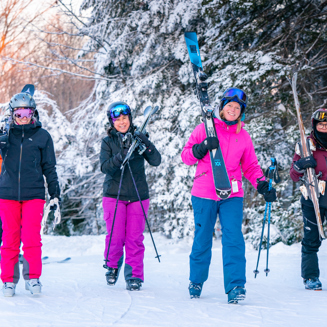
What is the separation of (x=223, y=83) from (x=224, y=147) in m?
4.47

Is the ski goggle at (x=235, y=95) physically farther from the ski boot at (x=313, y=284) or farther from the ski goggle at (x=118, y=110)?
the ski boot at (x=313, y=284)

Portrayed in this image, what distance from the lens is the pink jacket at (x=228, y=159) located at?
395 centimetres

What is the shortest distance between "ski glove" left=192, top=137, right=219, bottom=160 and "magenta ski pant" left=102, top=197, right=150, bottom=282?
98 cm

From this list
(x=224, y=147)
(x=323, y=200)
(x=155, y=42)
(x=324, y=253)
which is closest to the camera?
(x=224, y=147)

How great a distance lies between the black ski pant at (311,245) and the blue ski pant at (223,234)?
3.44 ft

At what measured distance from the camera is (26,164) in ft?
13.2

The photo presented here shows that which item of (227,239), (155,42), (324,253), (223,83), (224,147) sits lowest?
(324,253)

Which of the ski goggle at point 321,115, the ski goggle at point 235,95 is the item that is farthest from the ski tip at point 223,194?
the ski goggle at point 321,115

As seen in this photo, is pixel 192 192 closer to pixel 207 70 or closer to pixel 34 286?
pixel 34 286

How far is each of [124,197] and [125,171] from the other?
0.27 m

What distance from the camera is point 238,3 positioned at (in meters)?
7.74

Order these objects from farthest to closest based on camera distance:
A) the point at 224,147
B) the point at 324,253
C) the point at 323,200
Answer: the point at 324,253 < the point at 323,200 < the point at 224,147

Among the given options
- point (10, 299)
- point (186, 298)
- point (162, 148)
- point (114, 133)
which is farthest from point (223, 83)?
point (10, 299)

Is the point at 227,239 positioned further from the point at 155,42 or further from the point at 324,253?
the point at 155,42
